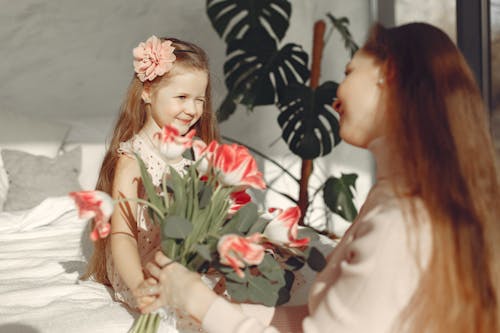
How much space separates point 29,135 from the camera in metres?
3.35

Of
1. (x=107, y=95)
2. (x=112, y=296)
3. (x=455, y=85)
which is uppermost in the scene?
(x=455, y=85)

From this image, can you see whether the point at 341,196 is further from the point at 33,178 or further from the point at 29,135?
the point at 29,135

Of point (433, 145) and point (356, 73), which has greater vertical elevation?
point (356, 73)

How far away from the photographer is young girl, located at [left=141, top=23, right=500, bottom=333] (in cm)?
90

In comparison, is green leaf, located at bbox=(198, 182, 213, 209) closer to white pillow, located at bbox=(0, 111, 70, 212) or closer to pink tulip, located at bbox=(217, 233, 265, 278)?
pink tulip, located at bbox=(217, 233, 265, 278)

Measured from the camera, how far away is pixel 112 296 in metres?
1.73

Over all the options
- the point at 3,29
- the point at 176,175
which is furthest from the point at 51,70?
the point at 176,175

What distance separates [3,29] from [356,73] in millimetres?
3274

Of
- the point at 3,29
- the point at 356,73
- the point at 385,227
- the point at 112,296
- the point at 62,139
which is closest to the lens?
the point at 385,227

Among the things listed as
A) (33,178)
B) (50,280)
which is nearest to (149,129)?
(50,280)

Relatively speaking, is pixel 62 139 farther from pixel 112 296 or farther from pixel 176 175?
pixel 176 175

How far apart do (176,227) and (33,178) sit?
2222 millimetres

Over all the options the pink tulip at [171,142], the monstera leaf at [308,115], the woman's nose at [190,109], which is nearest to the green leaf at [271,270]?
the pink tulip at [171,142]

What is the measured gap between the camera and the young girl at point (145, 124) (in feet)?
5.48
